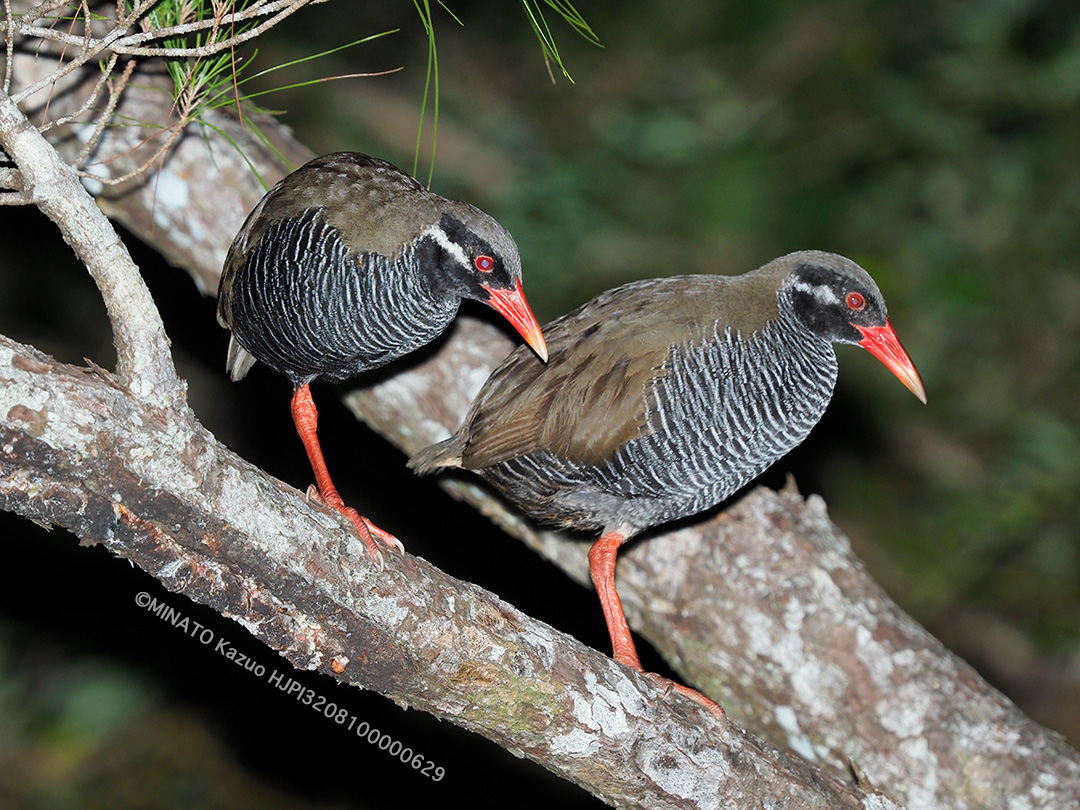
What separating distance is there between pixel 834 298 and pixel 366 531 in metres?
1.84

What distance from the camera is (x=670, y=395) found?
11.4 ft

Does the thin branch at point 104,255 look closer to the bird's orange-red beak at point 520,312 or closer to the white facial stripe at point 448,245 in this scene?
the white facial stripe at point 448,245

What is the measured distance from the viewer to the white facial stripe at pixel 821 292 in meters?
3.59

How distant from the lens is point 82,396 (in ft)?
7.50

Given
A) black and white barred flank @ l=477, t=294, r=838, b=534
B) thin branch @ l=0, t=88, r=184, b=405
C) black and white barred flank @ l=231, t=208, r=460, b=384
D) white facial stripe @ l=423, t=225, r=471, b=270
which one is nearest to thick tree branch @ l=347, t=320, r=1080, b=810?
black and white barred flank @ l=477, t=294, r=838, b=534

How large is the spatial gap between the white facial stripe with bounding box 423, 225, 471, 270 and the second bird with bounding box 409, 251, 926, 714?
0.56 metres

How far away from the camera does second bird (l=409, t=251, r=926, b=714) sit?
11.4 ft

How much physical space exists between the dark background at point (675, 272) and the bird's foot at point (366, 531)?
2.02 m

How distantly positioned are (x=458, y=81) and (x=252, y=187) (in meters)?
5.26

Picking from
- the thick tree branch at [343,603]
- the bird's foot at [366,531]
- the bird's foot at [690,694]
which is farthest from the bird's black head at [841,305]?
the bird's foot at [366,531]

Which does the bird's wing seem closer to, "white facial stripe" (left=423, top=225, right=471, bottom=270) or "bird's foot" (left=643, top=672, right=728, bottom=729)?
"white facial stripe" (left=423, top=225, right=471, bottom=270)

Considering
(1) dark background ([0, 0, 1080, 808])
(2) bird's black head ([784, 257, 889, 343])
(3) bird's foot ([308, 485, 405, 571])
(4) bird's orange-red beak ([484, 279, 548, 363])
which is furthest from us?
(1) dark background ([0, 0, 1080, 808])

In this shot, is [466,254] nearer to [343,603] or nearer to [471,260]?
[471,260]

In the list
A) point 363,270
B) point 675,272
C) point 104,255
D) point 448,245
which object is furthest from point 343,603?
point 675,272
